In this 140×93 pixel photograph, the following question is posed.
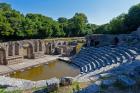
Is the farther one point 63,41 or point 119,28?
point 63,41

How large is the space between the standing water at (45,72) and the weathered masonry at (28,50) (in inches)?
126

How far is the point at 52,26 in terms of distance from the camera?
2148 inches

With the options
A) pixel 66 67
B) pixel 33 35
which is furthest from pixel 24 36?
pixel 66 67

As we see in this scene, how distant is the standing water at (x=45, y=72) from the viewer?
77.2 ft

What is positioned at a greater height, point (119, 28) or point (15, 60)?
point (119, 28)

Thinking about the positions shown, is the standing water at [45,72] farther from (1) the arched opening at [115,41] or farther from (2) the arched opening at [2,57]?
(1) the arched opening at [115,41]

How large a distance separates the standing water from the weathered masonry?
319cm

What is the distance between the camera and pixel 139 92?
31.4 ft

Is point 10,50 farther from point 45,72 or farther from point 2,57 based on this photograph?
point 45,72

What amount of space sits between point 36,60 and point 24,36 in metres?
16.9

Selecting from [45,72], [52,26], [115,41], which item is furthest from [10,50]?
[52,26]

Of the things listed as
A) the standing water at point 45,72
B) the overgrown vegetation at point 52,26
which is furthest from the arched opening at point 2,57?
the overgrown vegetation at point 52,26

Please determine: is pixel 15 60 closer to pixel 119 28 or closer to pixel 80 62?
pixel 80 62

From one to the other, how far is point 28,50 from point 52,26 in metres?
21.6
